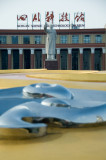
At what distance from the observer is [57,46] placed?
32.5 metres

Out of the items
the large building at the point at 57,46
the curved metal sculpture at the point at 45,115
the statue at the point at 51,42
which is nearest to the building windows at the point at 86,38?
the large building at the point at 57,46

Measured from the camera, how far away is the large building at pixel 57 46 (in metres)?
31.9

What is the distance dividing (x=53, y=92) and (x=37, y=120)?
43cm

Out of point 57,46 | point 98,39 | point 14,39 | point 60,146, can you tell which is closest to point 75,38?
point 57,46

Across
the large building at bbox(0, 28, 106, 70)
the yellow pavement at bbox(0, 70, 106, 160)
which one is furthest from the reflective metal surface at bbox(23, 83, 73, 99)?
the large building at bbox(0, 28, 106, 70)

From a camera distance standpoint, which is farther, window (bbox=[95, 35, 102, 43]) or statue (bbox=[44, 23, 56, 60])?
window (bbox=[95, 35, 102, 43])

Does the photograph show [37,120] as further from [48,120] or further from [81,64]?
[81,64]

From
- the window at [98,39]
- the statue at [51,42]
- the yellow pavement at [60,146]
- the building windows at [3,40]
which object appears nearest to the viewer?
the yellow pavement at [60,146]

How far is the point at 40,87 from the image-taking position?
1.43 meters

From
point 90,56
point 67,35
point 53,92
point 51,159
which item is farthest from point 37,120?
point 90,56

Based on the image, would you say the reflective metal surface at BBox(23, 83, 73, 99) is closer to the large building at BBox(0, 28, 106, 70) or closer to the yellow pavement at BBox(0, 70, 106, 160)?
the yellow pavement at BBox(0, 70, 106, 160)

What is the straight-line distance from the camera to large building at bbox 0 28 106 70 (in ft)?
105

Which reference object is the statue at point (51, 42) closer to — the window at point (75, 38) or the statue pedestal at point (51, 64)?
the statue pedestal at point (51, 64)

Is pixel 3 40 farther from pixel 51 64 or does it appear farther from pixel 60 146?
pixel 60 146
